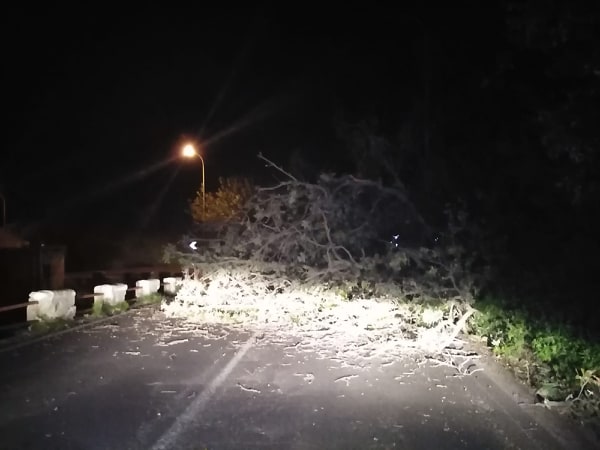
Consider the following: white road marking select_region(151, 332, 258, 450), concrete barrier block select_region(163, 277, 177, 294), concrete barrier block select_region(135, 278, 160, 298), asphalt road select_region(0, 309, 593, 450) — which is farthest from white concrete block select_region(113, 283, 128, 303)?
white road marking select_region(151, 332, 258, 450)

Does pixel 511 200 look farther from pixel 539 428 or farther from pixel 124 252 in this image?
pixel 124 252

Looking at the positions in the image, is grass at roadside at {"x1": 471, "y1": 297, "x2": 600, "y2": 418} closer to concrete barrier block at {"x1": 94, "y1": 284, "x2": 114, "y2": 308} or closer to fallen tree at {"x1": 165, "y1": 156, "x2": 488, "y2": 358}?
fallen tree at {"x1": 165, "y1": 156, "x2": 488, "y2": 358}

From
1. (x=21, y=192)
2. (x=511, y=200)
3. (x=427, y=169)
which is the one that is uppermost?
(x=21, y=192)

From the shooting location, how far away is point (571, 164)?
9086 millimetres

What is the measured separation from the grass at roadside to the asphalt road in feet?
1.25

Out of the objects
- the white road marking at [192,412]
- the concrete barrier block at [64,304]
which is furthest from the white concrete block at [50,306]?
the white road marking at [192,412]

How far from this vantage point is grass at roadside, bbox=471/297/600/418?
6.94 meters

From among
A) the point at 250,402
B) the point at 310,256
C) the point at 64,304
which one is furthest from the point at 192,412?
the point at 310,256

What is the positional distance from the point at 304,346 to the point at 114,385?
391 cm

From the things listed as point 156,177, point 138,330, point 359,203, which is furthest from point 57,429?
point 156,177

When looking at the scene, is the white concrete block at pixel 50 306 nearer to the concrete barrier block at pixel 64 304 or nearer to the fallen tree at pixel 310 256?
the concrete barrier block at pixel 64 304

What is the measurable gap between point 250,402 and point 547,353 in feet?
13.8

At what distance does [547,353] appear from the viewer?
26.9 feet

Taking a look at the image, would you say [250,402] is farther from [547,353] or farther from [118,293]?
[118,293]
